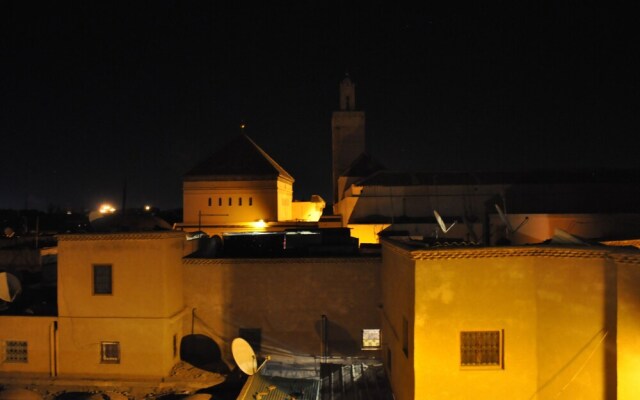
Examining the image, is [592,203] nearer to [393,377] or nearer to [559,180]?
[559,180]

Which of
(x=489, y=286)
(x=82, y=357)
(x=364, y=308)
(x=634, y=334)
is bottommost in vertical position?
(x=82, y=357)

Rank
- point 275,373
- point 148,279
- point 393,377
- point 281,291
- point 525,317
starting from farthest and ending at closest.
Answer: point 281,291, point 148,279, point 275,373, point 393,377, point 525,317

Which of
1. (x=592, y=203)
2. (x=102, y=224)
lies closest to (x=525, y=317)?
(x=102, y=224)

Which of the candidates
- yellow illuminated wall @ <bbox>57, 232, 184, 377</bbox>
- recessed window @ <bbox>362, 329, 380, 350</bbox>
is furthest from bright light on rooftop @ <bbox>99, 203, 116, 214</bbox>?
recessed window @ <bbox>362, 329, 380, 350</bbox>

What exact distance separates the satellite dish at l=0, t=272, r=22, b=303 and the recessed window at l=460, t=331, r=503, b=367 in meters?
11.7

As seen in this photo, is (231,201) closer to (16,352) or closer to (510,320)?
(16,352)

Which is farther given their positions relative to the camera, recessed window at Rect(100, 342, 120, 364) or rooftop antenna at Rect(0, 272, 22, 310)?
rooftop antenna at Rect(0, 272, 22, 310)

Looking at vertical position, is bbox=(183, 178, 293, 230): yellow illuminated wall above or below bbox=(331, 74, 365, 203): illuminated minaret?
below

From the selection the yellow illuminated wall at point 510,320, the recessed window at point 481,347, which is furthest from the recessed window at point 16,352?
the recessed window at point 481,347

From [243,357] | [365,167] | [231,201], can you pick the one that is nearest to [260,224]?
[231,201]

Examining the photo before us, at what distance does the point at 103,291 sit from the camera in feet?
39.8

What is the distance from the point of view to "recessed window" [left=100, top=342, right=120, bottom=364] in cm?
1205

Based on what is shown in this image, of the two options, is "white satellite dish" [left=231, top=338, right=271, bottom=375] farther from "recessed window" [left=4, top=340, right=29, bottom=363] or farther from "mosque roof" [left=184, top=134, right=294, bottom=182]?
"mosque roof" [left=184, top=134, right=294, bottom=182]

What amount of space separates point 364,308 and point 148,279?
5.68 metres
